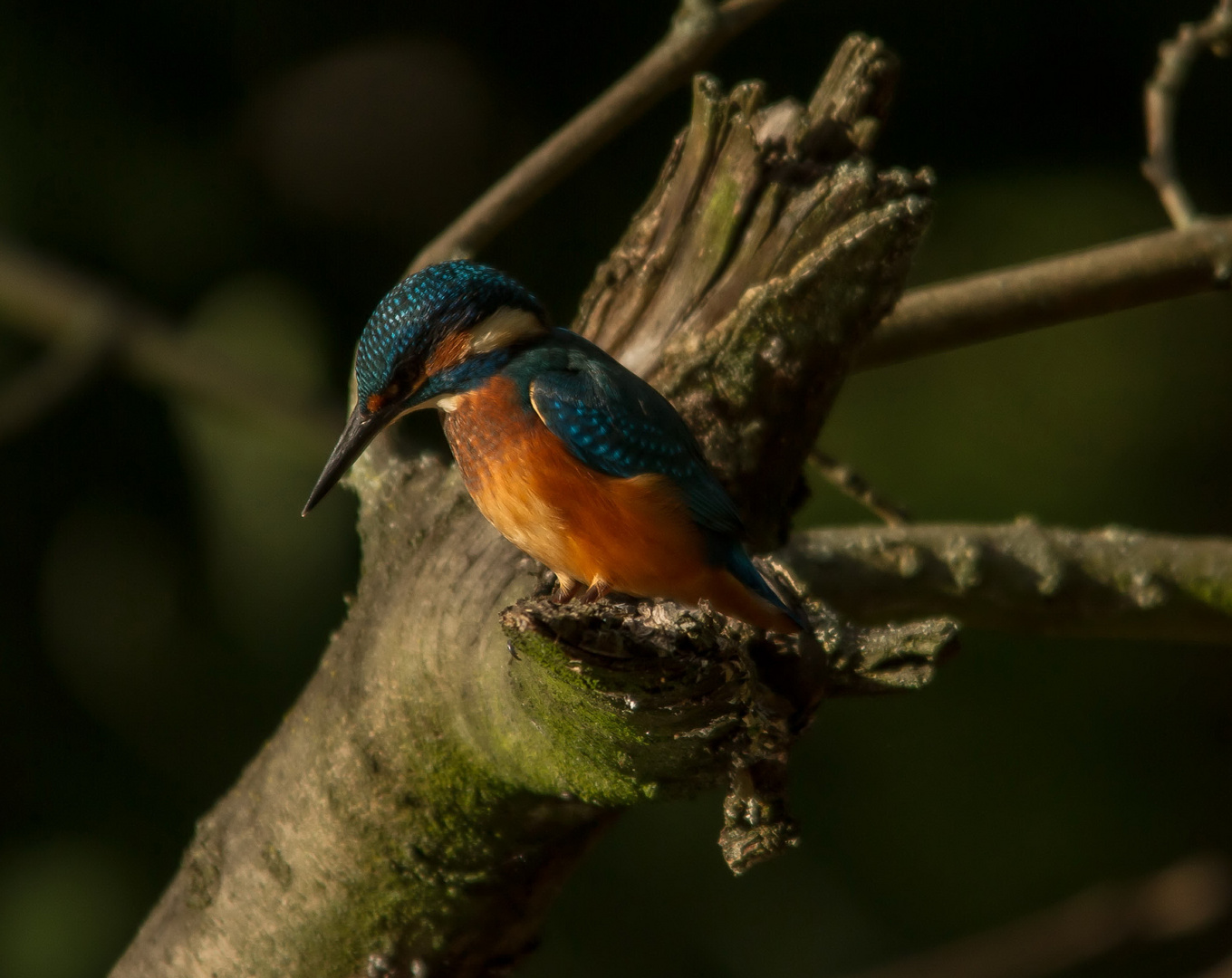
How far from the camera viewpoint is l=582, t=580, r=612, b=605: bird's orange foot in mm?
1775

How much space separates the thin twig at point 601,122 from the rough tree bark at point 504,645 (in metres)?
0.27

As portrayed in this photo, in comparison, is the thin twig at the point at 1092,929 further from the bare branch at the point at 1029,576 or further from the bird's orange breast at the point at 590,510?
the bird's orange breast at the point at 590,510

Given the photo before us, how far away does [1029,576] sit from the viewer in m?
2.08

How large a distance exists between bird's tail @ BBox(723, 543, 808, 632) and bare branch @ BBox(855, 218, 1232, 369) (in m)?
0.48

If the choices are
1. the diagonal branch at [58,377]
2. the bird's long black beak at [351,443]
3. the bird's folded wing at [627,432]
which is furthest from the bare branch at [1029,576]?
the diagonal branch at [58,377]

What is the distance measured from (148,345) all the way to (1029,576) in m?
2.24

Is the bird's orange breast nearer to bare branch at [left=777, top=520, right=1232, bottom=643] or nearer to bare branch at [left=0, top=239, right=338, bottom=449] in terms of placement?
bare branch at [left=777, top=520, right=1232, bottom=643]

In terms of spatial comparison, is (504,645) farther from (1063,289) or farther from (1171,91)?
(1171,91)

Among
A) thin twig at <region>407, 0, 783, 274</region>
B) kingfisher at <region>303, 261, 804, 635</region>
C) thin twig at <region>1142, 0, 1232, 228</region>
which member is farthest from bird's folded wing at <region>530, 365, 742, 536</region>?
thin twig at <region>1142, 0, 1232, 228</region>

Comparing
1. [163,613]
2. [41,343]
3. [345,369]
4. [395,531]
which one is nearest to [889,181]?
[395,531]

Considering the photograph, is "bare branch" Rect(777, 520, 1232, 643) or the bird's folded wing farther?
"bare branch" Rect(777, 520, 1232, 643)

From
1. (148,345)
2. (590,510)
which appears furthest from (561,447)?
(148,345)

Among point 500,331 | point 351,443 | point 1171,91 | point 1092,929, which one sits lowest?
point 1092,929

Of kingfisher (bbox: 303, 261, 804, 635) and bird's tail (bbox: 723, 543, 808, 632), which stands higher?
kingfisher (bbox: 303, 261, 804, 635)
